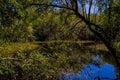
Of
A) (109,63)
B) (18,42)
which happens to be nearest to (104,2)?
(18,42)

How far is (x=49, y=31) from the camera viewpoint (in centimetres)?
1146

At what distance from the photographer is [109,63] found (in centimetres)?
2139

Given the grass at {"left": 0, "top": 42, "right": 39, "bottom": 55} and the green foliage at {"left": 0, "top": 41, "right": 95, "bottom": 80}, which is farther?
the grass at {"left": 0, "top": 42, "right": 39, "bottom": 55}

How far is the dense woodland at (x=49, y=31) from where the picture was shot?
6512mm

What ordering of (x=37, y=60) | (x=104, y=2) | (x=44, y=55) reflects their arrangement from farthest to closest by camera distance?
(x=104, y=2), (x=44, y=55), (x=37, y=60)

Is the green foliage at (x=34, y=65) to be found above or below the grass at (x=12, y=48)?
below

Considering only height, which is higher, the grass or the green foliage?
the grass

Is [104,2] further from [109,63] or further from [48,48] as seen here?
[109,63]

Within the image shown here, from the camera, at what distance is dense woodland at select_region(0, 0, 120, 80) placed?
21.4ft

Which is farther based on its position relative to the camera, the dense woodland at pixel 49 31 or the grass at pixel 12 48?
the grass at pixel 12 48

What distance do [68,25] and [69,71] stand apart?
429 cm

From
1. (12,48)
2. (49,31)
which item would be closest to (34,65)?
(12,48)

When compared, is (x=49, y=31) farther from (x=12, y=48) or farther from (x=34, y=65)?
(x=34, y=65)

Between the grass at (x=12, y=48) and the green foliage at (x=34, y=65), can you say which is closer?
the green foliage at (x=34, y=65)
